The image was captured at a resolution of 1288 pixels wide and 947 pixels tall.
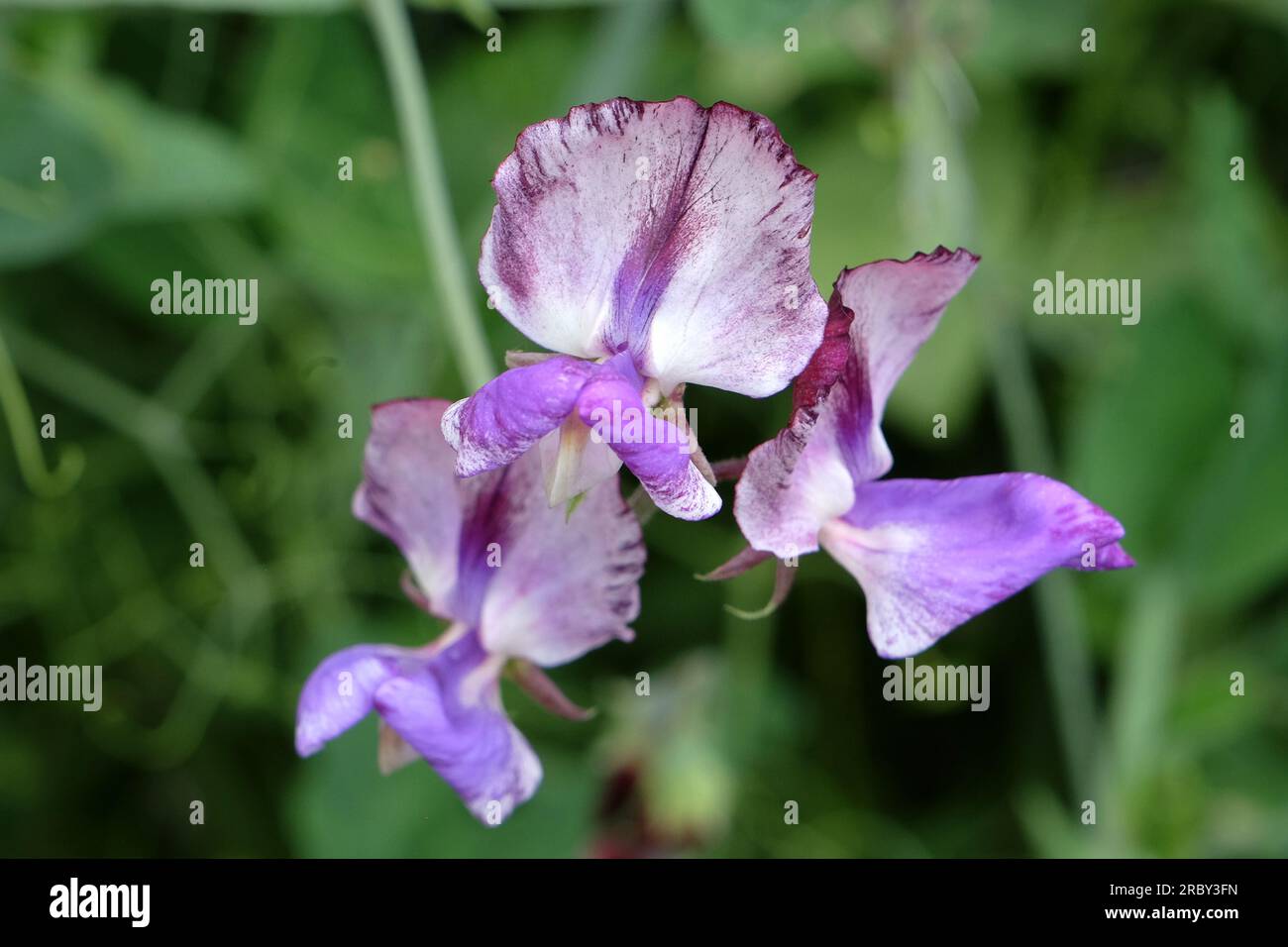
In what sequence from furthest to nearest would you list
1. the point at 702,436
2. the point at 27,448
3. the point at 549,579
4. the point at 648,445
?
1. the point at 702,436
2. the point at 27,448
3. the point at 549,579
4. the point at 648,445

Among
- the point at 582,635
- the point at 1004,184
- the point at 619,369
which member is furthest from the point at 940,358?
the point at 619,369

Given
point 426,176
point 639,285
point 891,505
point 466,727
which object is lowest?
point 466,727

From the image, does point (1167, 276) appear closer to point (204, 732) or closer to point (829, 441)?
point (829, 441)

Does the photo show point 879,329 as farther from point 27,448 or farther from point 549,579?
point 27,448

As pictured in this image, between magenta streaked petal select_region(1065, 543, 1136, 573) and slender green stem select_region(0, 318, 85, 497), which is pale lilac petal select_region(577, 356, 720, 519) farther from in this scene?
slender green stem select_region(0, 318, 85, 497)

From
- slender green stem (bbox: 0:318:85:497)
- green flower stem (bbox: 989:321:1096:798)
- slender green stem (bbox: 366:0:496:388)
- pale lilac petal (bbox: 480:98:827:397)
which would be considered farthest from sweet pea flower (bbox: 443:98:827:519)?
green flower stem (bbox: 989:321:1096:798)

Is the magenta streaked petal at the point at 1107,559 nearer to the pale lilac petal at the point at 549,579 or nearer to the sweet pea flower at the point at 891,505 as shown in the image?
the sweet pea flower at the point at 891,505

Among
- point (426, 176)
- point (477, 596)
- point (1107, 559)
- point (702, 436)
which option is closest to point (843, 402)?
point (1107, 559)

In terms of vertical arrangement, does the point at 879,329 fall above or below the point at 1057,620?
above

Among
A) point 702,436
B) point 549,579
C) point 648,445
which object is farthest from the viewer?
point 702,436
